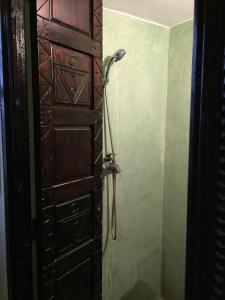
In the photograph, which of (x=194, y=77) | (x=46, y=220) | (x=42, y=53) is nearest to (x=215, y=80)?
(x=194, y=77)

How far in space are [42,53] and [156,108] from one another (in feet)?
3.97

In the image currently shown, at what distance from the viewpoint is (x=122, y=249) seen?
1.94 metres

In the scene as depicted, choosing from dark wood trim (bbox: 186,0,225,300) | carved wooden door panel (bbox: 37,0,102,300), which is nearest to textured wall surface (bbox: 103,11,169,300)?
carved wooden door panel (bbox: 37,0,102,300)

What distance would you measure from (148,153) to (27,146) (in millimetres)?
1169

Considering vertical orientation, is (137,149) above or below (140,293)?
above

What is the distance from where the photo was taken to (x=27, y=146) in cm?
105

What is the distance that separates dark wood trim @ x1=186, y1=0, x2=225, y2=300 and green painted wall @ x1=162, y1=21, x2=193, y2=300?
1.50 m

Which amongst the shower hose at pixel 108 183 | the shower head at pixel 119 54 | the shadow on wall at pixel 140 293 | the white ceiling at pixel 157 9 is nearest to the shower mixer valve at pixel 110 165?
the shower hose at pixel 108 183

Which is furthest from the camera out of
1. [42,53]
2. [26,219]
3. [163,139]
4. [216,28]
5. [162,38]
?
[163,139]

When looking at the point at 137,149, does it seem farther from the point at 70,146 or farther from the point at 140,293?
the point at 140,293

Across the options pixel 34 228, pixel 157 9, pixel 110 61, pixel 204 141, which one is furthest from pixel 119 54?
pixel 204 141

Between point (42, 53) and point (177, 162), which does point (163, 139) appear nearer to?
point (177, 162)

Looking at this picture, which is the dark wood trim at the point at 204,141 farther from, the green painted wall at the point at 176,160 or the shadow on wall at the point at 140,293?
the shadow on wall at the point at 140,293

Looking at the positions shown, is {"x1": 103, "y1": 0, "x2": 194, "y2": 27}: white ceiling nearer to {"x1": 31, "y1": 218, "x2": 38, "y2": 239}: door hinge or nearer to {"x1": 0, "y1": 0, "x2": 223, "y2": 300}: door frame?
{"x1": 0, "y1": 0, "x2": 223, "y2": 300}: door frame
